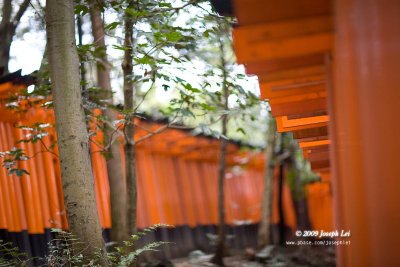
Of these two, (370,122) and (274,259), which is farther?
(274,259)

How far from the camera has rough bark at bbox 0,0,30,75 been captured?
357 inches

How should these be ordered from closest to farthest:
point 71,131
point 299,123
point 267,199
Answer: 1. point 71,131
2. point 299,123
3. point 267,199

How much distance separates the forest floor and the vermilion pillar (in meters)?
6.38

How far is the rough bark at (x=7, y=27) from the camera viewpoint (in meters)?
9.06

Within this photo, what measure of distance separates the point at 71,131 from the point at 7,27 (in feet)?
17.0

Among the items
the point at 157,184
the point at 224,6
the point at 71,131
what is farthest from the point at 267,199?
the point at 224,6

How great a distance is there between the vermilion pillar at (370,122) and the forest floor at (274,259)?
638 cm

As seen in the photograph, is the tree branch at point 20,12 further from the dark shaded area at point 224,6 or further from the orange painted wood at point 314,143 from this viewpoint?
the dark shaded area at point 224,6

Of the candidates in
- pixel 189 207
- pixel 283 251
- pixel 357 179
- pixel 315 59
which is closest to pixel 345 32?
pixel 315 59

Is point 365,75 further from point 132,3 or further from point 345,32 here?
point 132,3

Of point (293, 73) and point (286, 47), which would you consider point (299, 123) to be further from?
point (286, 47)

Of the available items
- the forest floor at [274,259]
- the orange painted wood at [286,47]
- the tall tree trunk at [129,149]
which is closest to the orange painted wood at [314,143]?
the tall tree trunk at [129,149]

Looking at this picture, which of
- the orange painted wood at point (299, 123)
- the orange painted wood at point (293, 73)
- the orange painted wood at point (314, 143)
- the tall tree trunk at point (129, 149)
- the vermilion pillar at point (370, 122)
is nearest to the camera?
the vermilion pillar at point (370, 122)

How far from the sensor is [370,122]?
332 cm
